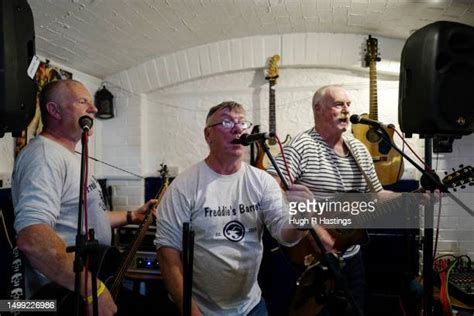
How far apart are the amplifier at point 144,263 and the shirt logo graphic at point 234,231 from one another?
45.4 inches

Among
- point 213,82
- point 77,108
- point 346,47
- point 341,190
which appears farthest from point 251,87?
point 77,108

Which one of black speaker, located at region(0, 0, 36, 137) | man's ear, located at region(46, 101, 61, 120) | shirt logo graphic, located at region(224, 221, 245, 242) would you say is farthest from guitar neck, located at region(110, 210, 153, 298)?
black speaker, located at region(0, 0, 36, 137)

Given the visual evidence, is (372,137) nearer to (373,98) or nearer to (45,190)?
(373,98)

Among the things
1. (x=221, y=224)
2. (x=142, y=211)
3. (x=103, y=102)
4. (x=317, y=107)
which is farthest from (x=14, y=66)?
(x=103, y=102)

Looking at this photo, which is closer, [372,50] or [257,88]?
[372,50]

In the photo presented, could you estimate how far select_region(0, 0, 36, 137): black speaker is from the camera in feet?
3.59

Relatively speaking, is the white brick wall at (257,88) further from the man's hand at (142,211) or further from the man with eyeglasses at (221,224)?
the man with eyeglasses at (221,224)

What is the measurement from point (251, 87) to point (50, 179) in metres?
2.27

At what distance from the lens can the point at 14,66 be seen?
1.12m

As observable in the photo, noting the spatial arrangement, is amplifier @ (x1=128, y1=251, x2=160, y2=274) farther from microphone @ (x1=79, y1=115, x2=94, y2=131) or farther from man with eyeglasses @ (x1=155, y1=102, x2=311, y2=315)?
microphone @ (x1=79, y1=115, x2=94, y2=131)

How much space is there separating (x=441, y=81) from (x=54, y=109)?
1523 mm

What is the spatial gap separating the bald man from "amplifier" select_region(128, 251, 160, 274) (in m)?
0.85

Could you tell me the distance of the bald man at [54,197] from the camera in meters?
1.20

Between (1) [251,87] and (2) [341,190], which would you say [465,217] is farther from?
(1) [251,87]
